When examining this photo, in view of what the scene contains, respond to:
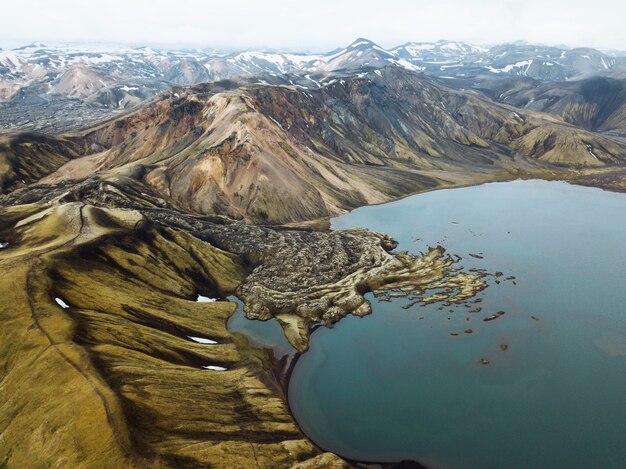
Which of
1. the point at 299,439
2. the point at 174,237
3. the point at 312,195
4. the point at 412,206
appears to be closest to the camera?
the point at 299,439

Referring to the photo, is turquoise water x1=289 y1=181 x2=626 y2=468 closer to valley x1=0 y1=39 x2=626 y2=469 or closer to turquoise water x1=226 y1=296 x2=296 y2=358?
valley x1=0 y1=39 x2=626 y2=469

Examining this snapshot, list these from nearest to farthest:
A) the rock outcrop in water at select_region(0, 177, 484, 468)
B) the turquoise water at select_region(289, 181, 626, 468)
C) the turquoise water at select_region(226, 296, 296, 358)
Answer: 1. the rock outcrop in water at select_region(0, 177, 484, 468)
2. the turquoise water at select_region(289, 181, 626, 468)
3. the turquoise water at select_region(226, 296, 296, 358)

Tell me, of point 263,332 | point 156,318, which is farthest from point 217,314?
point 156,318

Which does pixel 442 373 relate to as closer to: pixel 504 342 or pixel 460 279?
pixel 504 342

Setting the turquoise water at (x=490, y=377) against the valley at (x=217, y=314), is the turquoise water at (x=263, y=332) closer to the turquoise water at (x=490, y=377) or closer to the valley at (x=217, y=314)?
the valley at (x=217, y=314)

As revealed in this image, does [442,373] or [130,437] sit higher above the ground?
[130,437]

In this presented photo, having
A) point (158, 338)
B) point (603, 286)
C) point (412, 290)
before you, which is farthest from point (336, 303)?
point (603, 286)

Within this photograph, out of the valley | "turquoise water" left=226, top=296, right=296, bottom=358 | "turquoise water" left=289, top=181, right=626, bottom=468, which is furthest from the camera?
"turquoise water" left=226, top=296, right=296, bottom=358

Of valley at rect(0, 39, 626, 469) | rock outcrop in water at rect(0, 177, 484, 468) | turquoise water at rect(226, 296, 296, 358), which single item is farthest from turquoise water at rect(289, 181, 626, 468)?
rock outcrop in water at rect(0, 177, 484, 468)
